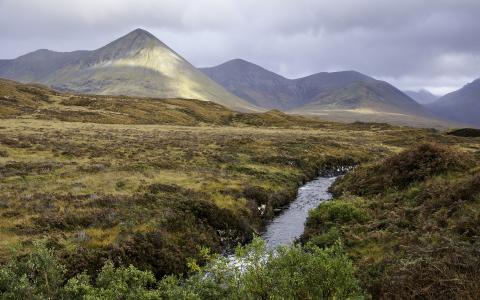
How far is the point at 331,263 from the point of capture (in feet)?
39.7

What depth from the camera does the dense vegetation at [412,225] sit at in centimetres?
1391

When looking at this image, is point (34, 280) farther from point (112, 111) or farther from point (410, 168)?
point (112, 111)

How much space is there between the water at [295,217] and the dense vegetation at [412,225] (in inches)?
58.2

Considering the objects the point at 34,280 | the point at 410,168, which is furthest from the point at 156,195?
the point at 410,168

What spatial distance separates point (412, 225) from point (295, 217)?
12.1 m

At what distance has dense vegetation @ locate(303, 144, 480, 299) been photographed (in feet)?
45.6

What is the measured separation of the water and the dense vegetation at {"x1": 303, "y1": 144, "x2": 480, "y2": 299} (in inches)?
58.2

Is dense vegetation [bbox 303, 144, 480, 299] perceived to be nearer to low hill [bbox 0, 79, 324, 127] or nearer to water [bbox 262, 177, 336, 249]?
water [bbox 262, 177, 336, 249]

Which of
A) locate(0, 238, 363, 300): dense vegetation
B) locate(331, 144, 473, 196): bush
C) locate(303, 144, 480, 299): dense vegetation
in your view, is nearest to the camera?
locate(0, 238, 363, 300): dense vegetation

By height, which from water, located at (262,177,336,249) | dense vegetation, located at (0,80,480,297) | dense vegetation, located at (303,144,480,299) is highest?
dense vegetation, located at (303,144,480,299)

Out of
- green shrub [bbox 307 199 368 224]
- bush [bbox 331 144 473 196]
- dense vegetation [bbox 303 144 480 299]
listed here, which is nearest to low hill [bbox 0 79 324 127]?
bush [bbox 331 144 473 196]

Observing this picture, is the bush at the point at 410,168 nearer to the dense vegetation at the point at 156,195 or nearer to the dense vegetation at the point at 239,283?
the dense vegetation at the point at 156,195

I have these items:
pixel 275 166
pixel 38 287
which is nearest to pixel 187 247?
pixel 38 287

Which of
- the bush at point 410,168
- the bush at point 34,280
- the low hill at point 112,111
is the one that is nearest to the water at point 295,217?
the bush at point 410,168
